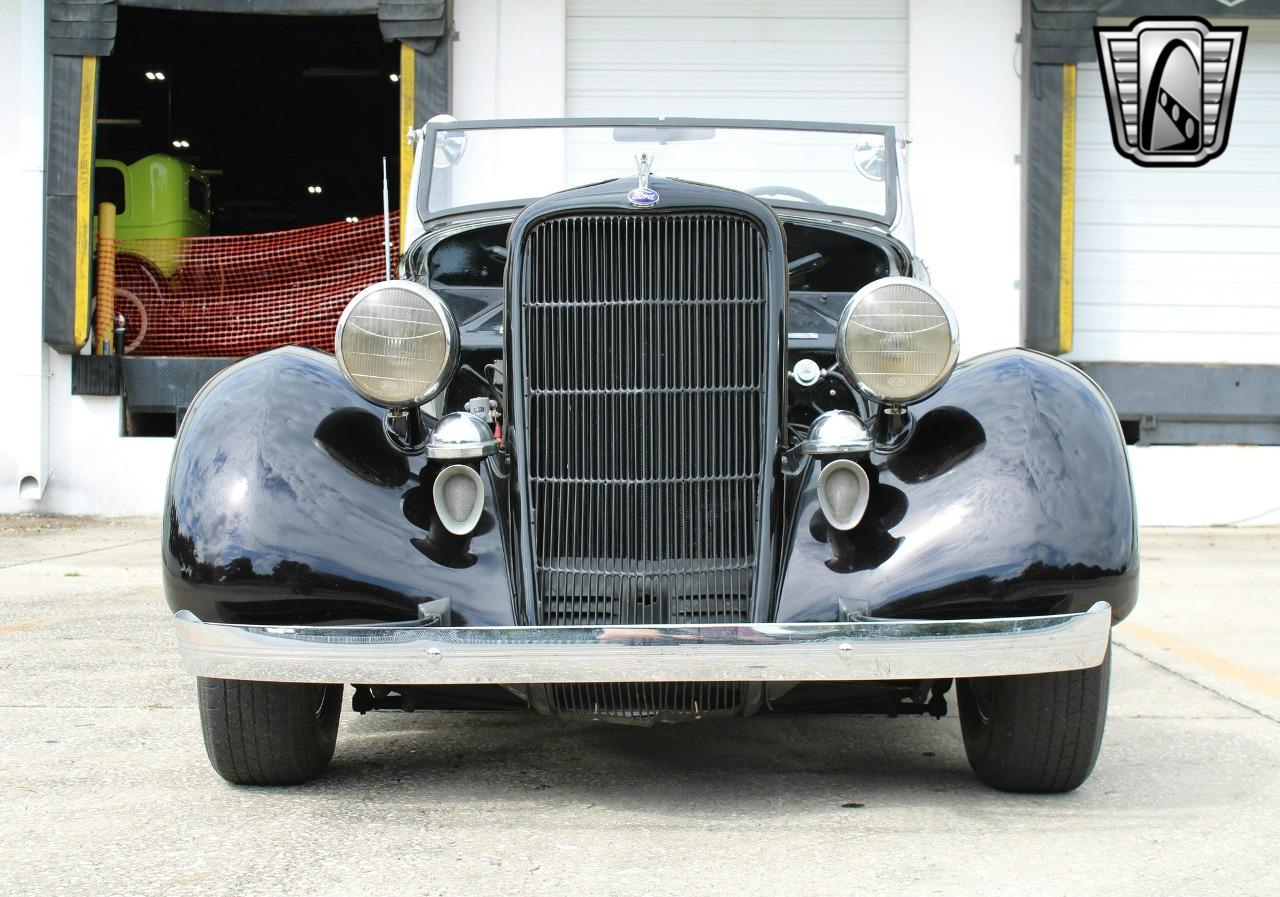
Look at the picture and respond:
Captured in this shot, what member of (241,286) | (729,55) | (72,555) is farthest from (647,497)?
(241,286)

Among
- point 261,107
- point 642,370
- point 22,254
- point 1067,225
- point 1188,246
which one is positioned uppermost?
point 261,107

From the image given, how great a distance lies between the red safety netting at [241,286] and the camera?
11.3 m

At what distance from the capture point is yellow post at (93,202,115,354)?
10906 millimetres

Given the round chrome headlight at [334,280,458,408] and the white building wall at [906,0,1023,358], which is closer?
the round chrome headlight at [334,280,458,408]

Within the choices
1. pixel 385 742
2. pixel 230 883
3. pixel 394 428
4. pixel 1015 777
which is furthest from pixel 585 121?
pixel 230 883

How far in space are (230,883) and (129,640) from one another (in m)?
3.20

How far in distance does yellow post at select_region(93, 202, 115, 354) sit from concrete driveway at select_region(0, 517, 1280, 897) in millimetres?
6725

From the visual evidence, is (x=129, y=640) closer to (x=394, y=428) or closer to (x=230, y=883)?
(x=394, y=428)

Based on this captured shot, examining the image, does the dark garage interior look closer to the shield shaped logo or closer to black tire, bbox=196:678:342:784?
the shield shaped logo

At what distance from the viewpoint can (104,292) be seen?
1092cm

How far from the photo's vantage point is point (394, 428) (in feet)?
10.6

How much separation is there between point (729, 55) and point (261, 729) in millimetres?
9031

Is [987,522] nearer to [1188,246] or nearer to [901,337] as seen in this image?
[901,337]

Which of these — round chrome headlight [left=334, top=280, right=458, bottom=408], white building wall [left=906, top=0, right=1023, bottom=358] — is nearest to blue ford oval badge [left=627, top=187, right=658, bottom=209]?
round chrome headlight [left=334, top=280, right=458, bottom=408]
